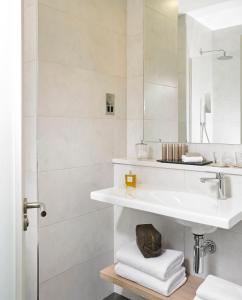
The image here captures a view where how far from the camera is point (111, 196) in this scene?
5.76ft

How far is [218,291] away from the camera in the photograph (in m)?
1.52

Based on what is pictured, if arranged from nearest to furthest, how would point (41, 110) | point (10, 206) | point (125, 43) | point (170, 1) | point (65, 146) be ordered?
point (10, 206)
point (41, 110)
point (65, 146)
point (170, 1)
point (125, 43)

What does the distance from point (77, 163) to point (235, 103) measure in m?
1.05

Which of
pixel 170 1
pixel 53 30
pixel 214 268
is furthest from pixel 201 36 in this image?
pixel 214 268

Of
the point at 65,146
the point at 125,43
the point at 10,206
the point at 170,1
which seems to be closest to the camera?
the point at 10,206

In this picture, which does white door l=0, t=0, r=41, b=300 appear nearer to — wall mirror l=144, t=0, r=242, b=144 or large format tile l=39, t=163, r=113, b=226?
large format tile l=39, t=163, r=113, b=226

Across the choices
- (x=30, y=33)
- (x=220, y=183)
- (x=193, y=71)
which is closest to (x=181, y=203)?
(x=220, y=183)

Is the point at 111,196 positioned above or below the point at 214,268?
above

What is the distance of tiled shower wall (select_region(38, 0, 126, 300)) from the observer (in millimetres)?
1790

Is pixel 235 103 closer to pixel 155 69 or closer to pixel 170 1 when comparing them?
pixel 155 69

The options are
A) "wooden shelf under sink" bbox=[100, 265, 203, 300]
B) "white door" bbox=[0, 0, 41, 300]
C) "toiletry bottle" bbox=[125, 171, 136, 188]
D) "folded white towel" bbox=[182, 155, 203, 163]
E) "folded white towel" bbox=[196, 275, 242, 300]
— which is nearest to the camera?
"white door" bbox=[0, 0, 41, 300]

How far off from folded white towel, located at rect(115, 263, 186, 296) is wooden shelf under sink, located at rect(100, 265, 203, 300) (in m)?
0.02

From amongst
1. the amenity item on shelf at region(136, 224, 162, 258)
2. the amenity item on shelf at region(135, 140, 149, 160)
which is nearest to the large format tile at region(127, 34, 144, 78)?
the amenity item on shelf at region(135, 140, 149, 160)

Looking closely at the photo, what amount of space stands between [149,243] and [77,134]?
0.81 m
